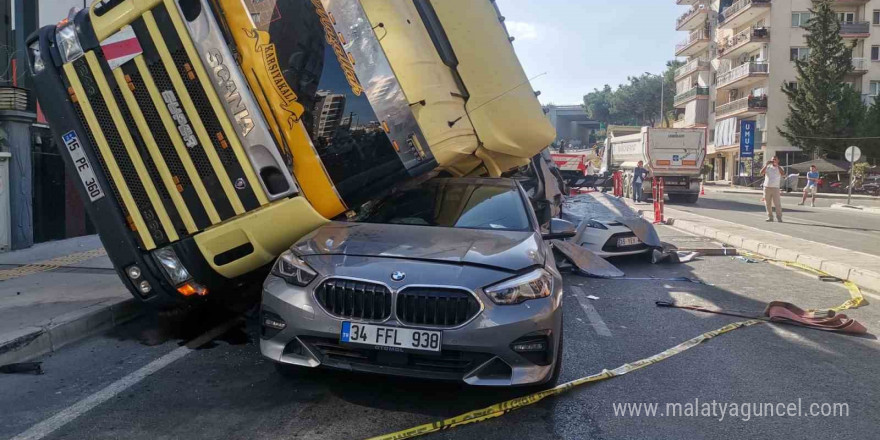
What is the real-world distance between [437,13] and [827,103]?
47468mm

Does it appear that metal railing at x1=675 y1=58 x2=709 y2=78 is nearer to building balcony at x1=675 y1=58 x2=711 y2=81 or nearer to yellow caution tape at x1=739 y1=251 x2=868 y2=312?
building balcony at x1=675 y1=58 x2=711 y2=81

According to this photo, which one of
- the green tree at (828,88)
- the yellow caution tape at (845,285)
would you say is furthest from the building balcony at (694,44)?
the yellow caution tape at (845,285)

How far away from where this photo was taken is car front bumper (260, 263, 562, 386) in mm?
3484

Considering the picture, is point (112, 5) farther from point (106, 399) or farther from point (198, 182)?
point (106, 399)

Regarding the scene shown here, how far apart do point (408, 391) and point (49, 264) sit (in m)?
6.39

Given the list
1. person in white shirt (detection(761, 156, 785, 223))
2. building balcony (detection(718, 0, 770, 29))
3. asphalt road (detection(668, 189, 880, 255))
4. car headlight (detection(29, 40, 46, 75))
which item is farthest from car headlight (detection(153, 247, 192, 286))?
building balcony (detection(718, 0, 770, 29))

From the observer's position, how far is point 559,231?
17.5 feet

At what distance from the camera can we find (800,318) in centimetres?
606

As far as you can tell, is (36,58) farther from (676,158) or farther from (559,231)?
(676,158)

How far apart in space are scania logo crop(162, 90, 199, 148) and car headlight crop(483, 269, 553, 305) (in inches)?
92.7

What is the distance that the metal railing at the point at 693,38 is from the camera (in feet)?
211

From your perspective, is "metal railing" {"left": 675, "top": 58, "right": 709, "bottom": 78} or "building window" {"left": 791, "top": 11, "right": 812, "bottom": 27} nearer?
"building window" {"left": 791, "top": 11, "right": 812, "bottom": 27}

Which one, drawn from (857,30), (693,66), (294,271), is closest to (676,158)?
(294,271)

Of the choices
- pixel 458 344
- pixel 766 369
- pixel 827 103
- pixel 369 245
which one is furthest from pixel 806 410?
pixel 827 103
